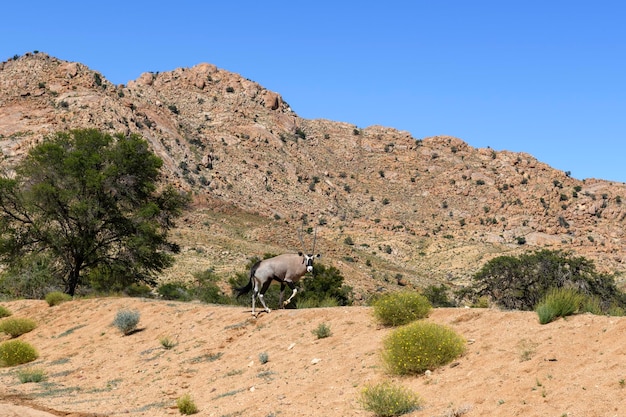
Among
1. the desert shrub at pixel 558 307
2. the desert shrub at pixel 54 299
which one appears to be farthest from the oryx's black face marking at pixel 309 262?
the desert shrub at pixel 54 299

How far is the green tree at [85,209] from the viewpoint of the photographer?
2950 centimetres

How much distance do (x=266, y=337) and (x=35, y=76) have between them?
A: 267 feet

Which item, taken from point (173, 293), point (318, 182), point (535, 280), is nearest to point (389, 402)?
point (535, 280)

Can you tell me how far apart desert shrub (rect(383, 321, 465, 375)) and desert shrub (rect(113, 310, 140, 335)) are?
11.8 metres

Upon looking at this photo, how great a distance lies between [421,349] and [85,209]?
2157 centimetres

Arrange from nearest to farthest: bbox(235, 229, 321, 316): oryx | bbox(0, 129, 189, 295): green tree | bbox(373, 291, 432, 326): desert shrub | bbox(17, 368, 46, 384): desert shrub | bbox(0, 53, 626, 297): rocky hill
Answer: bbox(373, 291, 432, 326): desert shrub → bbox(17, 368, 46, 384): desert shrub → bbox(235, 229, 321, 316): oryx → bbox(0, 129, 189, 295): green tree → bbox(0, 53, 626, 297): rocky hill

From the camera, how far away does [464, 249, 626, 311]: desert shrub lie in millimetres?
33938

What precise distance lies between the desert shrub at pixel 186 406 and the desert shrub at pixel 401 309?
4.84 m

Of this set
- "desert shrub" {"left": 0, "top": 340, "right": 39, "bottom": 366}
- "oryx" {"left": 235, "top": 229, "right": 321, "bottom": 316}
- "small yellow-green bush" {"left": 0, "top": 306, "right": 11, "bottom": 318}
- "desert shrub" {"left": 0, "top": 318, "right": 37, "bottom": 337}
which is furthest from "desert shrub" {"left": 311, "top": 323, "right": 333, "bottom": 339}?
"small yellow-green bush" {"left": 0, "top": 306, "right": 11, "bottom": 318}

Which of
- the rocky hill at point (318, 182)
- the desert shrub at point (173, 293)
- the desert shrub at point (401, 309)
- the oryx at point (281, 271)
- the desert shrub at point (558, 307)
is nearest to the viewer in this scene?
the desert shrub at point (558, 307)

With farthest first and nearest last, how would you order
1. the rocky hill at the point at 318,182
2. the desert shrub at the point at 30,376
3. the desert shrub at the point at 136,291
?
the rocky hill at the point at 318,182 → the desert shrub at the point at 136,291 → the desert shrub at the point at 30,376

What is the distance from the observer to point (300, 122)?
122 metres

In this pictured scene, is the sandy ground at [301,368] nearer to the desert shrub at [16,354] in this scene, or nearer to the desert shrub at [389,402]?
the desert shrub at [389,402]

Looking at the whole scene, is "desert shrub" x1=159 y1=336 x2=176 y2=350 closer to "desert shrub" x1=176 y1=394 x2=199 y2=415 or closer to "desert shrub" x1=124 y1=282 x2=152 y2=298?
"desert shrub" x1=176 y1=394 x2=199 y2=415
